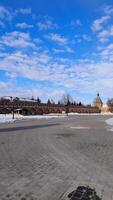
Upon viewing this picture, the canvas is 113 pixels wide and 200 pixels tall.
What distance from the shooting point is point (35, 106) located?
139000 millimetres

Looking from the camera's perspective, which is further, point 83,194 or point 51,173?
point 51,173

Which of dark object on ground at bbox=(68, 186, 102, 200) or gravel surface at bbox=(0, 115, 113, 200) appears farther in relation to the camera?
gravel surface at bbox=(0, 115, 113, 200)

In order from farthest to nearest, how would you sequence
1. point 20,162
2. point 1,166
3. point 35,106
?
point 35,106, point 20,162, point 1,166

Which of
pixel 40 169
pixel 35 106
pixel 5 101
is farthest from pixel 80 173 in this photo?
pixel 35 106

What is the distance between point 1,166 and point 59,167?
1.69 meters

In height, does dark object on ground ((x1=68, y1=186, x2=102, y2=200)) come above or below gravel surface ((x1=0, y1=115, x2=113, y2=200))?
below

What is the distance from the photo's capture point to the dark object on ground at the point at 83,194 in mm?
6328

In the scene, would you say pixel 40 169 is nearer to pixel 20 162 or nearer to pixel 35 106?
pixel 20 162

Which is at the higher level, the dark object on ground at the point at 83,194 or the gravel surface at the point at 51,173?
the gravel surface at the point at 51,173

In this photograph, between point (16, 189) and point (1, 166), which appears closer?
point (16, 189)

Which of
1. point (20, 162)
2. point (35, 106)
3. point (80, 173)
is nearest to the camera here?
point (80, 173)

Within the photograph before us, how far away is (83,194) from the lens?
21.7ft

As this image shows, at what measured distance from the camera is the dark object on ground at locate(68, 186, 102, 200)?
6.33 meters

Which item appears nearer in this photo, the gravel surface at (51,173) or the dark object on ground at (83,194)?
the dark object on ground at (83,194)
